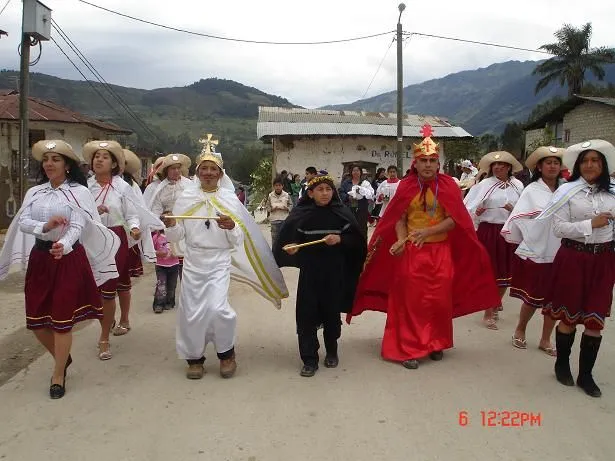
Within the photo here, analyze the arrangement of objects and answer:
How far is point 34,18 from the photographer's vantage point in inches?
444

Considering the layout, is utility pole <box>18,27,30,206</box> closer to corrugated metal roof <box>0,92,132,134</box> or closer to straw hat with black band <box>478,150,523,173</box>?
corrugated metal roof <box>0,92,132,134</box>

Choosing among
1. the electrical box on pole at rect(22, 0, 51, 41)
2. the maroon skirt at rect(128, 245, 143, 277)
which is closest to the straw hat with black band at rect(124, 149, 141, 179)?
the maroon skirt at rect(128, 245, 143, 277)

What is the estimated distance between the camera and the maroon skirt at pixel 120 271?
5.27m

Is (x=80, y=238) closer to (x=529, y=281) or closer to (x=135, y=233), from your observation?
(x=135, y=233)

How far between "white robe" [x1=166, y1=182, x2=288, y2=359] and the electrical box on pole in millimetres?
8789

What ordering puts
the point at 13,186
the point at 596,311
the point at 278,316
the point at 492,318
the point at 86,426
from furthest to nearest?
the point at 13,186 < the point at 278,316 < the point at 492,318 < the point at 596,311 < the point at 86,426

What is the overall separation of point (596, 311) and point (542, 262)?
3.03 feet

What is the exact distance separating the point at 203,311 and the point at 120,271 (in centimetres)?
148

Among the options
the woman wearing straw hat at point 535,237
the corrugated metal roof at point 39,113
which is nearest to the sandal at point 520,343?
the woman wearing straw hat at point 535,237

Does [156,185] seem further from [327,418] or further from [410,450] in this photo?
[410,450]

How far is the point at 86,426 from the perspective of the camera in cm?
360

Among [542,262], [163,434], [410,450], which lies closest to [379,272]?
[542,262]

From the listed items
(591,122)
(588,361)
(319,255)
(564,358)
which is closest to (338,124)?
(591,122)

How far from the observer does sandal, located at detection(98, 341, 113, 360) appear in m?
5.05
